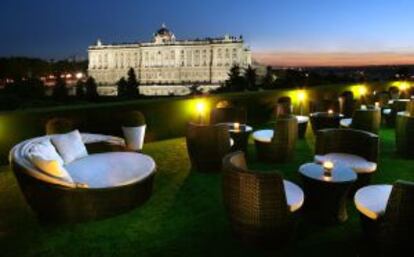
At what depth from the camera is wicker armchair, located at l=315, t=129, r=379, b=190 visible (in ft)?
15.1

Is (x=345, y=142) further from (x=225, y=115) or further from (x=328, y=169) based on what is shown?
(x=225, y=115)

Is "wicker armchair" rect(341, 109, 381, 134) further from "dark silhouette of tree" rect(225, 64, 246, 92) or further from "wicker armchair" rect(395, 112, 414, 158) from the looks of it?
"dark silhouette of tree" rect(225, 64, 246, 92)

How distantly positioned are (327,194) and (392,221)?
0.91 metres

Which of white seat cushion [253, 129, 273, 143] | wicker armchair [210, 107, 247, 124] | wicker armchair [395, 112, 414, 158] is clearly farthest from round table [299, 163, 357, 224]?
wicker armchair [210, 107, 247, 124]

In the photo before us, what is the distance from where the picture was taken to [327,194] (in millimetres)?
3623

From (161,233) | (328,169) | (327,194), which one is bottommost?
(161,233)

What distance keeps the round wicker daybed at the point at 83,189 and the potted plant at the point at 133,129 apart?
2.64 metres

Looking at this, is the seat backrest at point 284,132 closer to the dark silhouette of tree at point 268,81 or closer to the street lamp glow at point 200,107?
the street lamp glow at point 200,107

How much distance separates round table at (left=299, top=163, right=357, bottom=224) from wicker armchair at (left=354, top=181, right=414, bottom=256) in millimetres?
419

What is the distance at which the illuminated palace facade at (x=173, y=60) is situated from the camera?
6812cm

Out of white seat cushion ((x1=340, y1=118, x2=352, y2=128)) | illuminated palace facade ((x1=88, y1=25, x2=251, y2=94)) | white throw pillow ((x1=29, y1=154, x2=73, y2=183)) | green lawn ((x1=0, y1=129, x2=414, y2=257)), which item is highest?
A: illuminated palace facade ((x1=88, y1=25, x2=251, y2=94))

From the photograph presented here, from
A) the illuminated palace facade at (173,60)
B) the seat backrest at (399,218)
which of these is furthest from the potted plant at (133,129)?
the illuminated palace facade at (173,60)

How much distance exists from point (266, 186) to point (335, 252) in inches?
37.4

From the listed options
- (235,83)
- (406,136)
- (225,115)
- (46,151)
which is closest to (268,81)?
(235,83)
